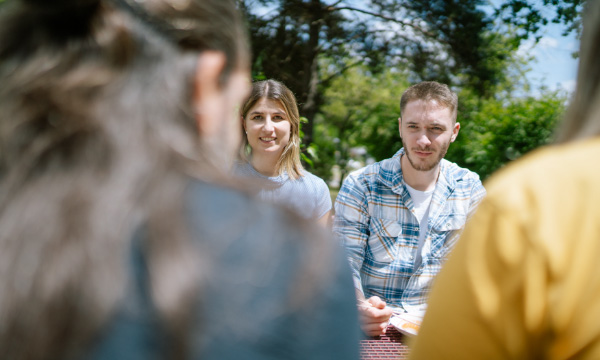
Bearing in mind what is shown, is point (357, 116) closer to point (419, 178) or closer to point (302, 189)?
point (302, 189)

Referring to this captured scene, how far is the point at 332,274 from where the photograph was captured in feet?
2.74

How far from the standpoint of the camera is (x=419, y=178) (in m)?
A: 3.10

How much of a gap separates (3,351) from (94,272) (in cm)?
17

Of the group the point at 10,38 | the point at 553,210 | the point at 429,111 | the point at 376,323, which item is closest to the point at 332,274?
the point at 553,210

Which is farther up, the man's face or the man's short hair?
the man's short hair

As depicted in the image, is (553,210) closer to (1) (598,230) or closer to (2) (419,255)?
(1) (598,230)

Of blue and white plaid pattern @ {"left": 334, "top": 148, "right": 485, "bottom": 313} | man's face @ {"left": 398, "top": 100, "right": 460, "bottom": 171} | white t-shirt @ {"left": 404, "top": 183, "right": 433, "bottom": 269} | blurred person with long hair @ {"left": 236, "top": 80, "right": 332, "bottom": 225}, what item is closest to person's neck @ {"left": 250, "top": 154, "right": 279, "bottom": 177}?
blurred person with long hair @ {"left": 236, "top": 80, "right": 332, "bottom": 225}

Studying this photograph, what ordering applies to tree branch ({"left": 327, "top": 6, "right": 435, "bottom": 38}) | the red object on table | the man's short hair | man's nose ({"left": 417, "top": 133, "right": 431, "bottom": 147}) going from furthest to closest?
1. tree branch ({"left": 327, "top": 6, "right": 435, "bottom": 38})
2. the man's short hair
3. man's nose ({"left": 417, "top": 133, "right": 431, "bottom": 147})
4. the red object on table

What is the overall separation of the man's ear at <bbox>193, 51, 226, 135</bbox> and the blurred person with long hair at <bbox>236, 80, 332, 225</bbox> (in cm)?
272

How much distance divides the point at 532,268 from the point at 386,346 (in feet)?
4.72

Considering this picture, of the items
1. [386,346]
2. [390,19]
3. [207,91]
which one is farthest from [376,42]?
[207,91]

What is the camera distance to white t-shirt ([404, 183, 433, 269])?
285 cm

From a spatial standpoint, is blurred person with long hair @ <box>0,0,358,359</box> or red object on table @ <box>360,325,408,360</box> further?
red object on table @ <box>360,325,408,360</box>

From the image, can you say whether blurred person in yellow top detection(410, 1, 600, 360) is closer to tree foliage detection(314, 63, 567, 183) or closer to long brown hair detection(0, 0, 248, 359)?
long brown hair detection(0, 0, 248, 359)
